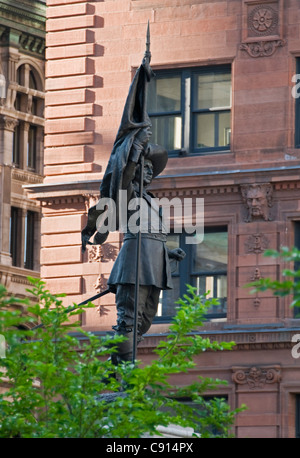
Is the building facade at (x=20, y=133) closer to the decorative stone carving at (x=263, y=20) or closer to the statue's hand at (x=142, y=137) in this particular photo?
the decorative stone carving at (x=263, y=20)

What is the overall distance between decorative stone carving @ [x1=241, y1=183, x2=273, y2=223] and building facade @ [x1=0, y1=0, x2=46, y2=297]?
23357 mm

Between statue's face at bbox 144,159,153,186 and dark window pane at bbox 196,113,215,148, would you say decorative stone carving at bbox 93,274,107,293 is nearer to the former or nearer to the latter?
dark window pane at bbox 196,113,215,148

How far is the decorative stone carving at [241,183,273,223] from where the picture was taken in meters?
40.2

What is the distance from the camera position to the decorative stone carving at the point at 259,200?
132ft

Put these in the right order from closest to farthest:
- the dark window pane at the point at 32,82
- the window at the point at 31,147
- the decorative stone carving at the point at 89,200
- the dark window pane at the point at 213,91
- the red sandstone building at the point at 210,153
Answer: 1. the red sandstone building at the point at 210,153
2. the dark window pane at the point at 213,91
3. the decorative stone carving at the point at 89,200
4. the window at the point at 31,147
5. the dark window pane at the point at 32,82

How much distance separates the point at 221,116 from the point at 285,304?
199 inches

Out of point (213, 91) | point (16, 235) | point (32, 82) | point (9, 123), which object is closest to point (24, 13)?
point (32, 82)

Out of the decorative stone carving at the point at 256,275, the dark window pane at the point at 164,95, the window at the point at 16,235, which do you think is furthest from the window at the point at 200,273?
the window at the point at 16,235

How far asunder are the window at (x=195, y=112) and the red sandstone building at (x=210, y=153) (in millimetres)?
24

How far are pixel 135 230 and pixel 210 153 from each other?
20984 millimetres

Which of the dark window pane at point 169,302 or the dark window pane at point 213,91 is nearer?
the dark window pane at point 169,302

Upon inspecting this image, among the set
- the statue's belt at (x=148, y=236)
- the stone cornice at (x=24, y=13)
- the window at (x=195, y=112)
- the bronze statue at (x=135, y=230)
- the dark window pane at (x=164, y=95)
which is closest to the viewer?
the bronze statue at (x=135, y=230)

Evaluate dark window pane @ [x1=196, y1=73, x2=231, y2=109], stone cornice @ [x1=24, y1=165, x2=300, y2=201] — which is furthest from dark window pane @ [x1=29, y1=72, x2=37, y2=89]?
dark window pane @ [x1=196, y1=73, x2=231, y2=109]

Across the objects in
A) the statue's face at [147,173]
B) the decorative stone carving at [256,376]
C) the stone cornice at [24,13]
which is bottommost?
the decorative stone carving at [256,376]
